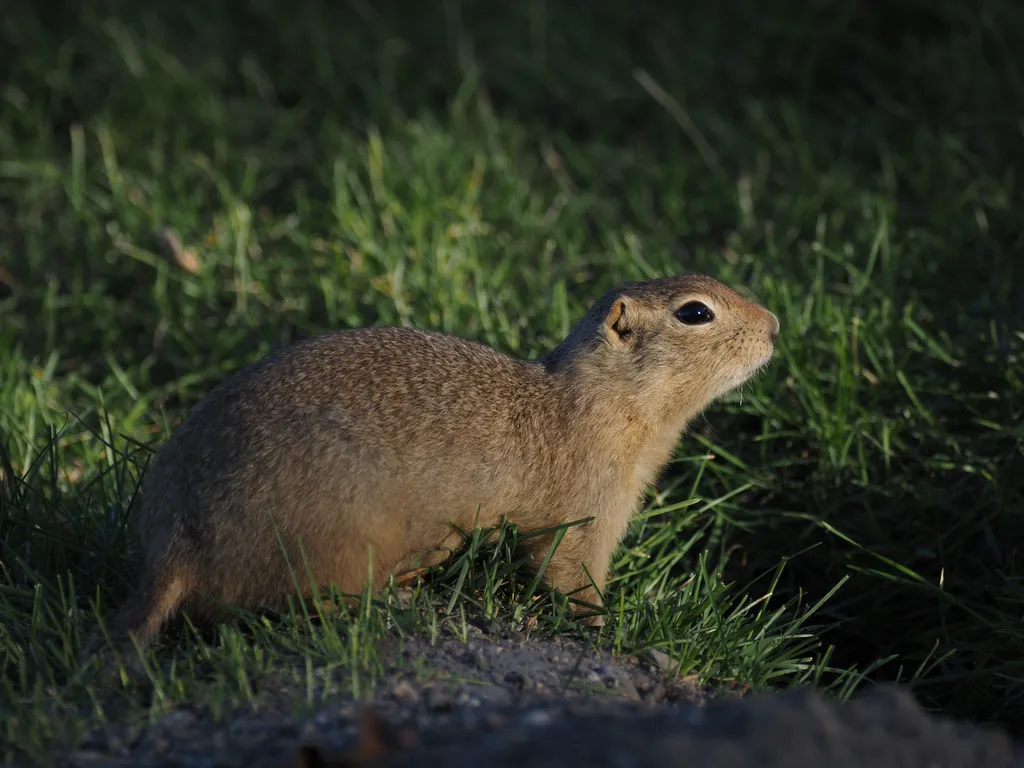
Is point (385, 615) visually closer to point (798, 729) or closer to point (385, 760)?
point (385, 760)

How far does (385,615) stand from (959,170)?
378cm

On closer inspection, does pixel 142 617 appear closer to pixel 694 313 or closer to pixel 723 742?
pixel 723 742

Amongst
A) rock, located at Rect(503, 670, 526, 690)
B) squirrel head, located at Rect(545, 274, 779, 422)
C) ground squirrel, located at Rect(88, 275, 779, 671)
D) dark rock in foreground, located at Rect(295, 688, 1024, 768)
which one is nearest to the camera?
dark rock in foreground, located at Rect(295, 688, 1024, 768)

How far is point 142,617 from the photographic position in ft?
10.4

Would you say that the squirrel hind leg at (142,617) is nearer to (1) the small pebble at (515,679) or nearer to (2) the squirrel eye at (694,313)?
(1) the small pebble at (515,679)

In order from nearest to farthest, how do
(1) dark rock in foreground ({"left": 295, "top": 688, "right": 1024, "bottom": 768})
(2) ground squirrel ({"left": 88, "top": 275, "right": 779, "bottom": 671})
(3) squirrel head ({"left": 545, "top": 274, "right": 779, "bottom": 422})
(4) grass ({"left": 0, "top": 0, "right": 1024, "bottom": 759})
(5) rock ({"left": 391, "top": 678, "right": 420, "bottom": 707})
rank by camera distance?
(1) dark rock in foreground ({"left": 295, "top": 688, "right": 1024, "bottom": 768})
(5) rock ({"left": 391, "top": 678, "right": 420, "bottom": 707})
(2) ground squirrel ({"left": 88, "top": 275, "right": 779, "bottom": 671})
(4) grass ({"left": 0, "top": 0, "right": 1024, "bottom": 759})
(3) squirrel head ({"left": 545, "top": 274, "right": 779, "bottom": 422})

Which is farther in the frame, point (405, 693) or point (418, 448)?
point (418, 448)

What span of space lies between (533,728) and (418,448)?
1.05 m

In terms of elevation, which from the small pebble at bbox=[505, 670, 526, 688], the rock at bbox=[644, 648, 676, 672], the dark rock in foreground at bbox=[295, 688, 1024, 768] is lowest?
the rock at bbox=[644, 648, 676, 672]

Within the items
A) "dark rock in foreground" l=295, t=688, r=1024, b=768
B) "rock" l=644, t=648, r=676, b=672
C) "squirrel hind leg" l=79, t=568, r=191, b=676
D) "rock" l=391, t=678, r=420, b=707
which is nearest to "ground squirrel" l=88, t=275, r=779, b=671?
"squirrel hind leg" l=79, t=568, r=191, b=676

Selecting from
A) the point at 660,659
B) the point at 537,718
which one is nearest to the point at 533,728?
the point at 537,718

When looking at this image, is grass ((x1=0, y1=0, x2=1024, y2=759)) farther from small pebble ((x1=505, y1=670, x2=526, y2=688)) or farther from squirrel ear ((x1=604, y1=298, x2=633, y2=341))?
squirrel ear ((x1=604, y1=298, x2=633, y2=341))

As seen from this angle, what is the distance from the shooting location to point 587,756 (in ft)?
7.47

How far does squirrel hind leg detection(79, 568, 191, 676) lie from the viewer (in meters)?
3.12
